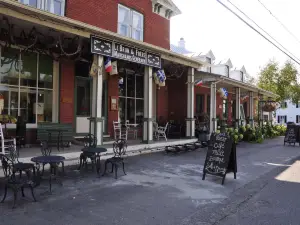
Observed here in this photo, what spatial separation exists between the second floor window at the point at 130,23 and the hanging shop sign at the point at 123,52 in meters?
3.01

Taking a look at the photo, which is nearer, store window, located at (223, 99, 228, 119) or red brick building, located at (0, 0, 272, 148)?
red brick building, located at (0, 0, 272, 148)

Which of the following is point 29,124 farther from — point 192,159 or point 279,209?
point 279,209

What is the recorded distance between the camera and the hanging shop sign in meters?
7.98

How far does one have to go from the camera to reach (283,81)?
86.9 feet

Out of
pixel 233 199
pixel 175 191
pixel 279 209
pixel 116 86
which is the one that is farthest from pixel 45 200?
pixel 116 86

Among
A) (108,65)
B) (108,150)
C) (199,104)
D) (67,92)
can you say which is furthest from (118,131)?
(199,104)

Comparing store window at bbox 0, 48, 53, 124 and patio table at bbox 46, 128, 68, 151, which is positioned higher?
store window at bbox 0, 48, 53, 124

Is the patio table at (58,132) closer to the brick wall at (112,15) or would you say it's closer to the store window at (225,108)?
the brick wall at (112,15)

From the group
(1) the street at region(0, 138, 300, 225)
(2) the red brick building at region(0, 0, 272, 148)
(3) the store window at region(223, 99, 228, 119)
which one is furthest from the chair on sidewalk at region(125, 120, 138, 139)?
(3) the store window at region(223, 99, 228, 119)

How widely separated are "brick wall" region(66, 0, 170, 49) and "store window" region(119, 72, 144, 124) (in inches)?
81.6

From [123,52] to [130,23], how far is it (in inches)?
171

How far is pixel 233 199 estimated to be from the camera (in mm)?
5125

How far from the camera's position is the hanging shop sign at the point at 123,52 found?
26.2ft

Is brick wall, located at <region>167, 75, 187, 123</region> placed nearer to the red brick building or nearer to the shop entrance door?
the red brick building
